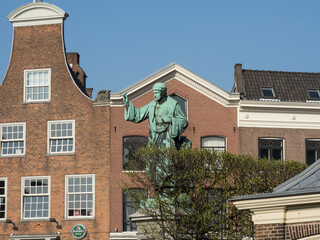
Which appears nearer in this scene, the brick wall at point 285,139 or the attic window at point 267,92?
the brick wall at point 285,139

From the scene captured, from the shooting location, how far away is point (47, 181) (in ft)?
115

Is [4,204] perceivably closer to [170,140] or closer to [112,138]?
[112,138]

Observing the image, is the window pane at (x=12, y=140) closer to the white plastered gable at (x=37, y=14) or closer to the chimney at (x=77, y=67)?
the white plastered gable at (x=37, y=14)

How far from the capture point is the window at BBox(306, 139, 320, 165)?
36.2 m

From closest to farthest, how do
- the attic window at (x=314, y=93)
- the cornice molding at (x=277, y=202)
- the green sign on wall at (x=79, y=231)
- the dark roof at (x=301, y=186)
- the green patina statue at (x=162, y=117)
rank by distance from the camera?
the cornice molding at (x=277, y=202) < the dark roof at (x=301, y=186) < the green patina statue at (x=162, y=117) < the green sign on wall at (x=79, y=231) < the attic window at (x=314, y=93)

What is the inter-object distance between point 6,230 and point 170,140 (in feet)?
63.0

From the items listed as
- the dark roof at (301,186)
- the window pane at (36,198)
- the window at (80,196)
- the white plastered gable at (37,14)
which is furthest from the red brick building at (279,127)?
the dark roof at (301,186)

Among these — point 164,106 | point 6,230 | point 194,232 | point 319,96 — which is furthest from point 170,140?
point 319,96

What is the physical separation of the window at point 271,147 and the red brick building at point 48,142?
7424 millimetres

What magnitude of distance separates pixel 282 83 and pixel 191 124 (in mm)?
6254

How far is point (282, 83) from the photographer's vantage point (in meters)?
38.7

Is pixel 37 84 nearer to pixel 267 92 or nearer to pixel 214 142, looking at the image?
pixel 214 142

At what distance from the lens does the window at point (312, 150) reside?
36219mm

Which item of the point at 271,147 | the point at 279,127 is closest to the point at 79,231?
the point at 271,147
